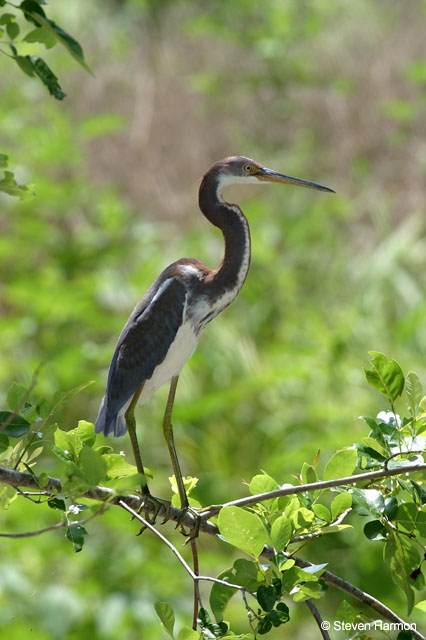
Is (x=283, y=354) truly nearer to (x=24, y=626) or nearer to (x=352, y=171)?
(x=24, y=626)

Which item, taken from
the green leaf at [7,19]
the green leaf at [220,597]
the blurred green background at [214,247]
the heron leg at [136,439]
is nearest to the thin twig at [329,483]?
the green leaf at [220,597]

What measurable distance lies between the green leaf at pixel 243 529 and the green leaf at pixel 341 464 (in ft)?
0.42

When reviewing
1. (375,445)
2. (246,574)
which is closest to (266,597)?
(246,574)

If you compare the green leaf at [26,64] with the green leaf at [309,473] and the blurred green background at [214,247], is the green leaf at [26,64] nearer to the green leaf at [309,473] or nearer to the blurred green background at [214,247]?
the green leaf at [309,473]

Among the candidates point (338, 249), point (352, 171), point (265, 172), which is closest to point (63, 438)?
point (265, 172)

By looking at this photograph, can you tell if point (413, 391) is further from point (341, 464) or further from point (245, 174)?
point (245, 174)

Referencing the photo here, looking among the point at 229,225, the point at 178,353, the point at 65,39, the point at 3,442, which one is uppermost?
the point at 65,39

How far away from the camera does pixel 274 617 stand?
2.97 feet

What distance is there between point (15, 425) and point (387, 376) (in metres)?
0.49

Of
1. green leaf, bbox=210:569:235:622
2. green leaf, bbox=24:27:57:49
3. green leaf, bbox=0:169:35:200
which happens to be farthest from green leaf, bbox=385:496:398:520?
green leaf, bbox=24:27:57:49

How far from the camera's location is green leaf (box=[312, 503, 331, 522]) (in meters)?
1.03

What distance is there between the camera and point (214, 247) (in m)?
4.84

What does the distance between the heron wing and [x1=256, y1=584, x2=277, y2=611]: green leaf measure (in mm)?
517

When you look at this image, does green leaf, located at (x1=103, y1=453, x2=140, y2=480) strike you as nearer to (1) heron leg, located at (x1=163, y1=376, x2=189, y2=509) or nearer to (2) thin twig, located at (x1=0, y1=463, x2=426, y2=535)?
(2) thin twig, located at (x1=0, y1=463, x2=426, y2=535)
